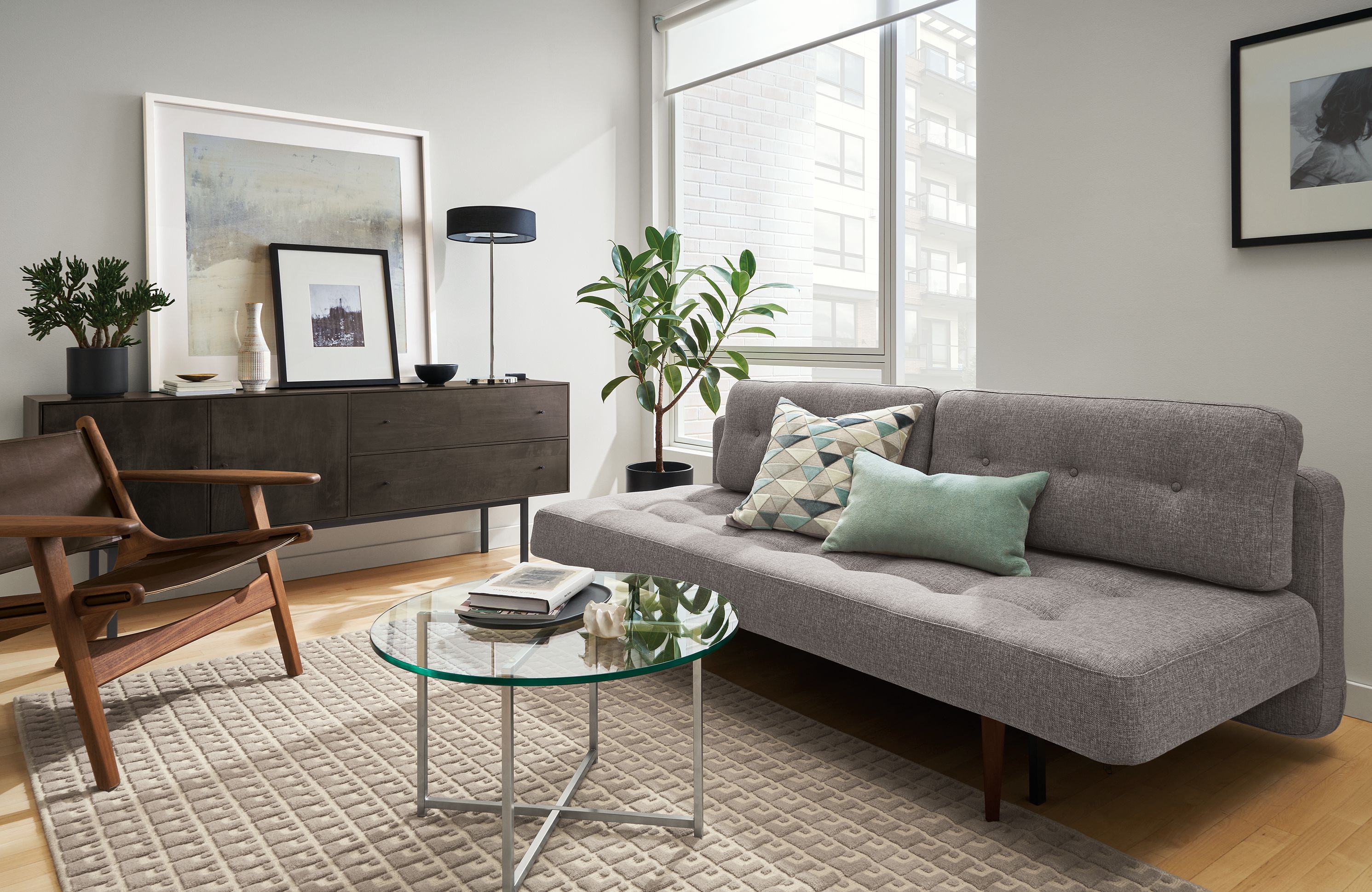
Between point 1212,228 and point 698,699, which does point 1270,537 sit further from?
point 698,699

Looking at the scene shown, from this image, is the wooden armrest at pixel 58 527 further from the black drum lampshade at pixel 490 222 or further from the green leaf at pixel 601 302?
the green leaf at pixel 601 302

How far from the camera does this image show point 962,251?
11.8ft

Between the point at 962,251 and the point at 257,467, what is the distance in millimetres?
2775

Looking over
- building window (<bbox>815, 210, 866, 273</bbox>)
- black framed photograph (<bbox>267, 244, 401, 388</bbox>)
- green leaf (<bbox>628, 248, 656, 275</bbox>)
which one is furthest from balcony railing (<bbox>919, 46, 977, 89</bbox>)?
black framed photograph (<bbox>267, 244, 401, 388</bbox>)

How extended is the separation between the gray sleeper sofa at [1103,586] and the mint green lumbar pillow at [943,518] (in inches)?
1.8

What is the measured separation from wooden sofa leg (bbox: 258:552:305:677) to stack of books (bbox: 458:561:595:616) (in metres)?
1.01

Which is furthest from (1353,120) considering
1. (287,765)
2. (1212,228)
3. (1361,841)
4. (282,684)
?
(282,684)

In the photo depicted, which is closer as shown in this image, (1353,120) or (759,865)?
(759,865)

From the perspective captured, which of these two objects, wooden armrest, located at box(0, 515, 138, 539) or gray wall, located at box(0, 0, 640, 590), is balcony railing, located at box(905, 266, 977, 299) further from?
wooden armrest, located at box(0, 515, 138, 539)

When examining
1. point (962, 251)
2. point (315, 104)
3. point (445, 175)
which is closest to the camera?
point (962, 251)

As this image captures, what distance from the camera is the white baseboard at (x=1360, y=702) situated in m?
2.50

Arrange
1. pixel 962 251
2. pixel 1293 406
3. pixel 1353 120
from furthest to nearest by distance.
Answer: pixel 962 251
pixel 1293 406
pixel 1353 120

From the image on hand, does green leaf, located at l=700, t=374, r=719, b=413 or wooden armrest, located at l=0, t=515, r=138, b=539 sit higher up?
green leaf, located at l=700, t=374, r=719, b=413

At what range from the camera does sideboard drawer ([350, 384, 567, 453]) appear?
364 cm
